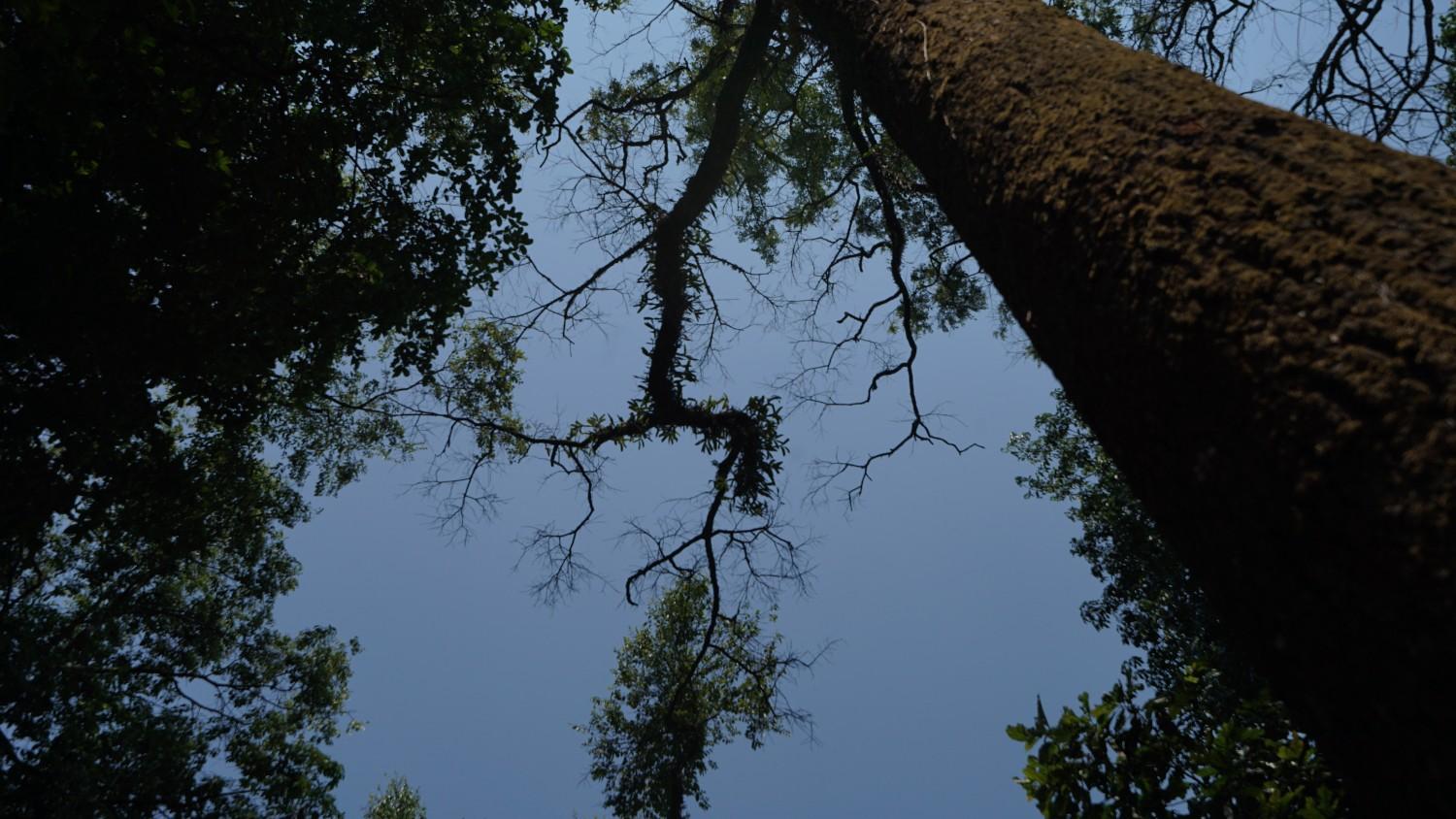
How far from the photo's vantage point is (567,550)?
756cm

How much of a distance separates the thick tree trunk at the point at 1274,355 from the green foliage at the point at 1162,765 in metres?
1.84

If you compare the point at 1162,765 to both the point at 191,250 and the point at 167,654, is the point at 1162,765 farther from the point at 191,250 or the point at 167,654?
the point at 167,654

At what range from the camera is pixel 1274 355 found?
107cm

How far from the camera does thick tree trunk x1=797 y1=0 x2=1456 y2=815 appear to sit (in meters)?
0.89

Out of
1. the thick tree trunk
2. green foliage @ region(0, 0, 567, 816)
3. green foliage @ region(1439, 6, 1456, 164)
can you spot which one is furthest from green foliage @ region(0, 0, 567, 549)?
green foliage @ region(1439, 6, 1456, 164)

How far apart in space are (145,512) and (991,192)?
23.9 feet

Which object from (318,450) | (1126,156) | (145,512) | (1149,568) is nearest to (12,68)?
(1126,156)

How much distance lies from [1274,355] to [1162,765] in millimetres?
2428

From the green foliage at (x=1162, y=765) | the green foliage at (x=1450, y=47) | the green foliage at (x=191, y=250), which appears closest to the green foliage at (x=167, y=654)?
the green foliage at (x=191, y=250)

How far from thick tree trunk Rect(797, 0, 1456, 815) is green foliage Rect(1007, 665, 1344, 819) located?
1.84 meters

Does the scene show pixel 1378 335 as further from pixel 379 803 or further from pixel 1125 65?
pixel 379 803

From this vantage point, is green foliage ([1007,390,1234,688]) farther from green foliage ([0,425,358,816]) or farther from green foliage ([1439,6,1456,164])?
green foliage ([0,425,358,816])

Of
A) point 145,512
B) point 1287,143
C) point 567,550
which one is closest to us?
point 1287,143

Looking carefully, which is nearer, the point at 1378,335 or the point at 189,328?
the point at 1378,335
